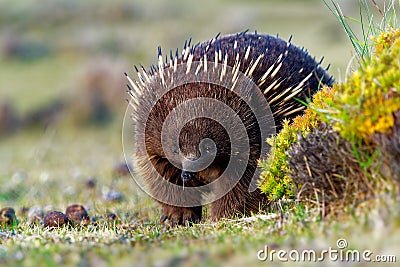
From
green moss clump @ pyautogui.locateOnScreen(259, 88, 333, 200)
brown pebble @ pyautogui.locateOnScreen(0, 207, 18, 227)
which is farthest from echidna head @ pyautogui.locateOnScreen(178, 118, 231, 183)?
brown pebble @ pyautogui.locateOnScreen(0, 207, 18, 227)

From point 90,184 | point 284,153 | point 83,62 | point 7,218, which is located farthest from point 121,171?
point 83,62

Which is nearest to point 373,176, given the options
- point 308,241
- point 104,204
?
point 308,241

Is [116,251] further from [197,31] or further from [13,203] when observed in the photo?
[197,31]

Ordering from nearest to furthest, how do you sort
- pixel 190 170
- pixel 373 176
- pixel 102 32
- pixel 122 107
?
1. pixel 373 176
2. pixel 190 170
3. pixel 122 107
4. pixel 102 32

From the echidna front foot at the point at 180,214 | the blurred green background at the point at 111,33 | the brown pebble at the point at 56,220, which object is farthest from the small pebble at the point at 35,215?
the blurred green background at the point at 111,33

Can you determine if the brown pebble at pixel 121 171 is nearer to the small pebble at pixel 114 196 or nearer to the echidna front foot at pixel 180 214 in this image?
the small pebble at pixel 114 196

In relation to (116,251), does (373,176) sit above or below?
above
